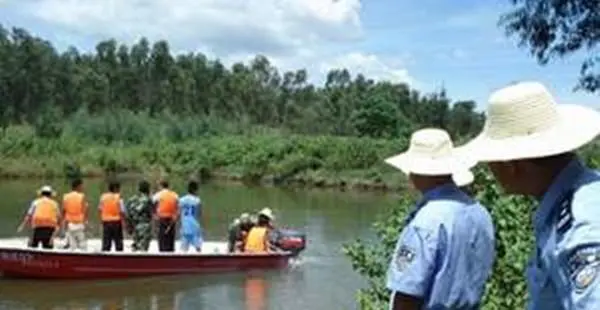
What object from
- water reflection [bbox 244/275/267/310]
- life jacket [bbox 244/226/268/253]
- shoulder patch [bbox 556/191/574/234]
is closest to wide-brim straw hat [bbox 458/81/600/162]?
shoulder patch [bbox 556/191/574/234]

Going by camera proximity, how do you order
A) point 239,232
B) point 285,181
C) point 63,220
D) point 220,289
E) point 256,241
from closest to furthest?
point 220,289 → point 63,220 → point 256,241 → point 239,232 → point 285,181

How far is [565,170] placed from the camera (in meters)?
2.46

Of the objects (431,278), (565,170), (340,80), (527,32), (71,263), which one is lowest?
(71,263)

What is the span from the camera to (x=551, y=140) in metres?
2.48

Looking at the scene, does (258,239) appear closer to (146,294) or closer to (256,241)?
(256,241)

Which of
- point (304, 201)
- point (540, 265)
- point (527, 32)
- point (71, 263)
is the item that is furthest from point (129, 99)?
point (540, 265)

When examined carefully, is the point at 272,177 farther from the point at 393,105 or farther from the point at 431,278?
the point at 431,278

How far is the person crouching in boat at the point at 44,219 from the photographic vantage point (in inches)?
684

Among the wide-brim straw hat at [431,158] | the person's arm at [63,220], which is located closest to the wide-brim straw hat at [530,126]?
the wide-brim straw hat at [431,158]

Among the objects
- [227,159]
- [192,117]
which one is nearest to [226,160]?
[227,159]

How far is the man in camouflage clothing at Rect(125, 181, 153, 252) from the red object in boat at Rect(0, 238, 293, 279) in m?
0.63

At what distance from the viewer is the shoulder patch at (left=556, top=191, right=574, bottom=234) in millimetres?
2268

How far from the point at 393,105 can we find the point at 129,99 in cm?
2849

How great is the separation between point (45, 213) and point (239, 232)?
13.1ft
